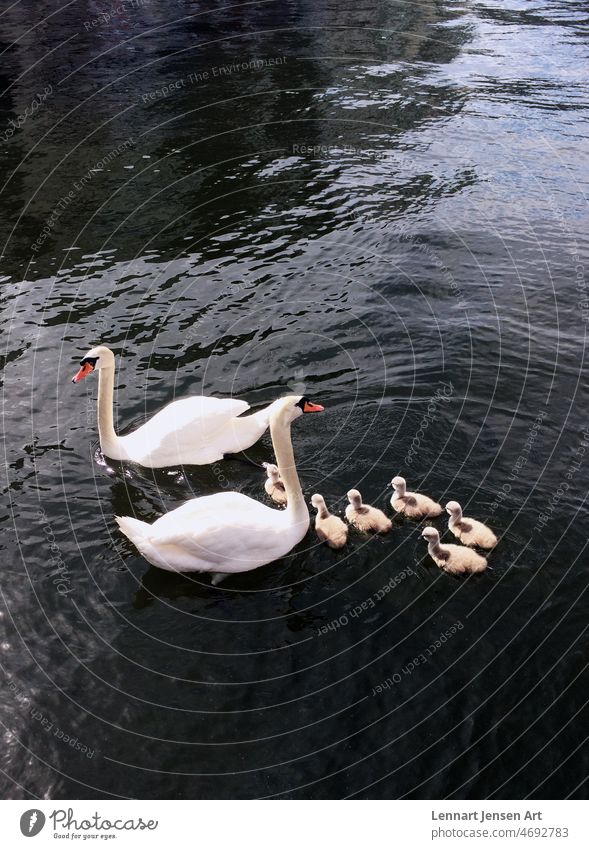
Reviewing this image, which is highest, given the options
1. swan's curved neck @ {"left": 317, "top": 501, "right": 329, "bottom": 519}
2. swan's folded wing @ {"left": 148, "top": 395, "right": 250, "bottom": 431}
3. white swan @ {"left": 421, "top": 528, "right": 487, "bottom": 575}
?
swan's folded wing @ {"left": 148, "top": 395, "right": 250, "bottom": 431}

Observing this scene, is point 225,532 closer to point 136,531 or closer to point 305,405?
point 136,531

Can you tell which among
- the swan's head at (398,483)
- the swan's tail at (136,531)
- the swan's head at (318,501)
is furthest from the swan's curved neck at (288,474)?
the swan's tail at (136,531)

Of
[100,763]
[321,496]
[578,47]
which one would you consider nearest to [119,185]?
[321,496]

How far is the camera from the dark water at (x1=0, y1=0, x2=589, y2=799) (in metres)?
8.30

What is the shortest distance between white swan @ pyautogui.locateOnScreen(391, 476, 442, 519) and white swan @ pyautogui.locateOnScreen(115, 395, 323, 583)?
4.21ft

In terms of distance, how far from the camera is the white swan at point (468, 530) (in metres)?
10.2

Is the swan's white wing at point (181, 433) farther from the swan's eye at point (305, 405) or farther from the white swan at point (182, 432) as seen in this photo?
the swan's eye at point (305, 405)

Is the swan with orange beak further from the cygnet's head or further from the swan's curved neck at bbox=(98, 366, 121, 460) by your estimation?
the cygnet's head

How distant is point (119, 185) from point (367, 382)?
11.2 m

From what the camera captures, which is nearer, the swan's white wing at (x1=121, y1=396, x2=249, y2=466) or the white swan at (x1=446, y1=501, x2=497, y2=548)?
the white swan at (x1=446, y1=501, x2=497, y2=548)

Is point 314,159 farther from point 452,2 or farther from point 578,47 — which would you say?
point 452,2

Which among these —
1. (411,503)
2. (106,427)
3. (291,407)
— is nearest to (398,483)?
(411,503)

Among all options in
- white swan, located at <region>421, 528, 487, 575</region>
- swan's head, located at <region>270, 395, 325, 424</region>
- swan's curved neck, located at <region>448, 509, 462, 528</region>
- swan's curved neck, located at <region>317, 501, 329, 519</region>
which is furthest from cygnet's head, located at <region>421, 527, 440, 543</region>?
swan's head, located at <region>270, 395, 325, 424</region>

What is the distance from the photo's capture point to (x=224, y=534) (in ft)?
32.3
